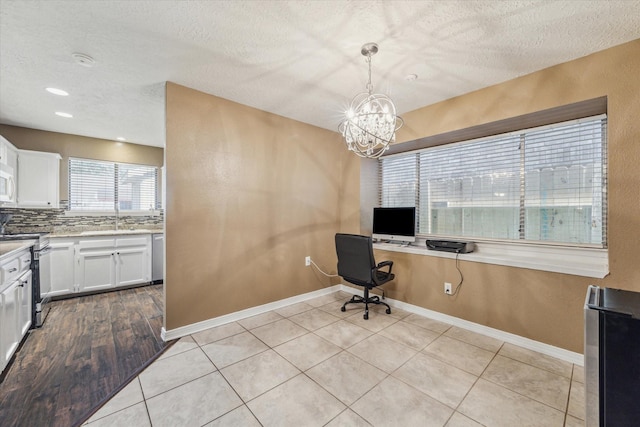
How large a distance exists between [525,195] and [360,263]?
186 centimetres

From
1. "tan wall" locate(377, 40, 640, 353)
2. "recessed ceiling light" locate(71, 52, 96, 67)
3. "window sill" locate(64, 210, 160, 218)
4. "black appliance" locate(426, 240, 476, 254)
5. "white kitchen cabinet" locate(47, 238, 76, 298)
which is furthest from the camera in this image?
"window sill" locate(64, 210, 160, 218)

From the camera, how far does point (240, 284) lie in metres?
2.99

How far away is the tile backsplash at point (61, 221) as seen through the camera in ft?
12.3

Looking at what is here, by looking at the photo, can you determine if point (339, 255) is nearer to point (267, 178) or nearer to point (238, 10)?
point (267, 178)

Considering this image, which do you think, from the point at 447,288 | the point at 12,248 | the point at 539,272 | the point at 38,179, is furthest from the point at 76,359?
the point at 539,272

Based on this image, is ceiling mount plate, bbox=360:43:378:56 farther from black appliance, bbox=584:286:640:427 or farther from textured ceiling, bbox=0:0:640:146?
black appliance, bbox=584:286:640:427

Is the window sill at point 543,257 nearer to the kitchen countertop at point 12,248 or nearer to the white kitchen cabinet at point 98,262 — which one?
the kitchen countertop at point 12,248

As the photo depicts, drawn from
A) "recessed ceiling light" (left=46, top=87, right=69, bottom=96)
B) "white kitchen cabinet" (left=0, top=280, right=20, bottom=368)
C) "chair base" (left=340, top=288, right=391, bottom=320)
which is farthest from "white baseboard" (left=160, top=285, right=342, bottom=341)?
"recessed ceiling light" (left=46, top=87, right=69, bottom=96)

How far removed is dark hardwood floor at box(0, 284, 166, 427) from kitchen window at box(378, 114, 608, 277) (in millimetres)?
3385

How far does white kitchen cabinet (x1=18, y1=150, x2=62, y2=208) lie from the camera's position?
11.8ft

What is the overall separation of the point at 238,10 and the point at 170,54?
824mm

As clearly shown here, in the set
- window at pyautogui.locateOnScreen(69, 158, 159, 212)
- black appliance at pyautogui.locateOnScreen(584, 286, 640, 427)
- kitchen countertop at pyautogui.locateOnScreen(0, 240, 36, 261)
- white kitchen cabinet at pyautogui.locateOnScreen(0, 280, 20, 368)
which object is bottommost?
white kitchen cabinet at pyautogui.locateOnScreen(0, 280, 20, 368)

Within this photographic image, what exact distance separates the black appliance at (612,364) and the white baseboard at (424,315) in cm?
184

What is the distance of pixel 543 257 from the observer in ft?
8.20
